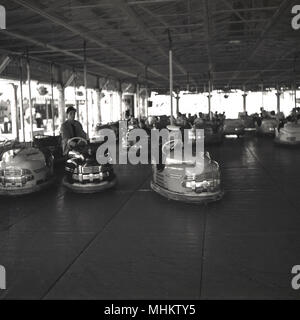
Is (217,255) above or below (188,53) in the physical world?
below

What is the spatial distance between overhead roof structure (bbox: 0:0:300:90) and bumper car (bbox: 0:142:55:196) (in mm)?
2501

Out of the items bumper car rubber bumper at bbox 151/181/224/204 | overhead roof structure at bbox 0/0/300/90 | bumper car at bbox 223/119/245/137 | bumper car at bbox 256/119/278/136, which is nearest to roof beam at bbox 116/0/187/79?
overhead roof structure at bbox 0/0/300/90

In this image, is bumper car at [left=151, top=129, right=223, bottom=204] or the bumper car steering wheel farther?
the bumper car steering wheel

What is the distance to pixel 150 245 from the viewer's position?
4.19 meters

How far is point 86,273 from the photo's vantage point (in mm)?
3504

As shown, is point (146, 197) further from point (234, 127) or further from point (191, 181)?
point (234, 127)

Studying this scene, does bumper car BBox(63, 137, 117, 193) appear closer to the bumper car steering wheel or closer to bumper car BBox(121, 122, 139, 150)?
the bumper car steering wheel

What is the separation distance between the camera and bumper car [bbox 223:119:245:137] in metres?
17.3

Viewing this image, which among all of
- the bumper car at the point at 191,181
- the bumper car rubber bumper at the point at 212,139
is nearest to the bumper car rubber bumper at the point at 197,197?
the bumper car at the point at 191,181

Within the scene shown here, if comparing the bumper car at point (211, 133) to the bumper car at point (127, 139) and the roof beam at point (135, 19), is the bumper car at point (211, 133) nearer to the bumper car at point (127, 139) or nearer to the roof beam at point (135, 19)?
the bumper car at point (127, 139)

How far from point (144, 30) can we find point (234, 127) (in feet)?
29.4
